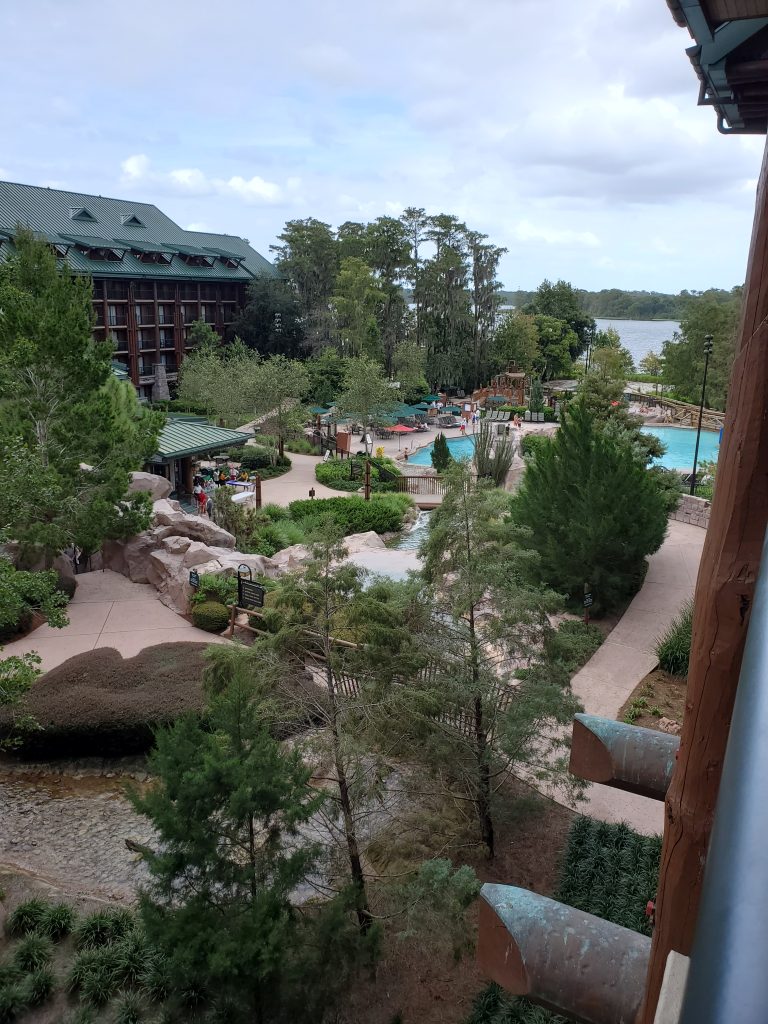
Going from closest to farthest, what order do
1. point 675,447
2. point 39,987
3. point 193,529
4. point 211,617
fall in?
point 39,987, point 211,617, point 193,529, point 675,447

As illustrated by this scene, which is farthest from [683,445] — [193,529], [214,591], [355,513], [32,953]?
[32,953]

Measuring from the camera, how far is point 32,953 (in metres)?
8.41

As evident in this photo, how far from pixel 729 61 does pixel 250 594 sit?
13618 millimetres

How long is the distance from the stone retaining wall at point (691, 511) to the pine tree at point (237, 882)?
2020cm

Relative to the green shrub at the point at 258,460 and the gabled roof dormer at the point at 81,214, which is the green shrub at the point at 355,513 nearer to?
the green shrub at the point at 258,460

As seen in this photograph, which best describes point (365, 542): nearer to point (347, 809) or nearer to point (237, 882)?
point (347, 809)

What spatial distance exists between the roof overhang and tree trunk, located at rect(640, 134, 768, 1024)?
195 centimetres

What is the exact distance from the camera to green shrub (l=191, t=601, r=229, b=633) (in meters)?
16.5

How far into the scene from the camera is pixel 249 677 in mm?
7496

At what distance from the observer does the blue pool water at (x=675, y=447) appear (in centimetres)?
4066

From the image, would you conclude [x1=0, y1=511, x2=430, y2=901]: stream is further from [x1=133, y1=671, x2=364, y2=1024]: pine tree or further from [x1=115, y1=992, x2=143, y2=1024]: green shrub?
[x1=133, y1=671, x2=364, y2=1024]: pine tree

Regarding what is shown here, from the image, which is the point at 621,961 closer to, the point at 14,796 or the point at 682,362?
the point at 14,796

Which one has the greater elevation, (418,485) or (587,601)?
(587,601)

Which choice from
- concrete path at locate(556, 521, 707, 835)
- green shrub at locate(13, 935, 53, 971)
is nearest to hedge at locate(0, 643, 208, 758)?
green shrub at locate(13, 935, 53, 971)
